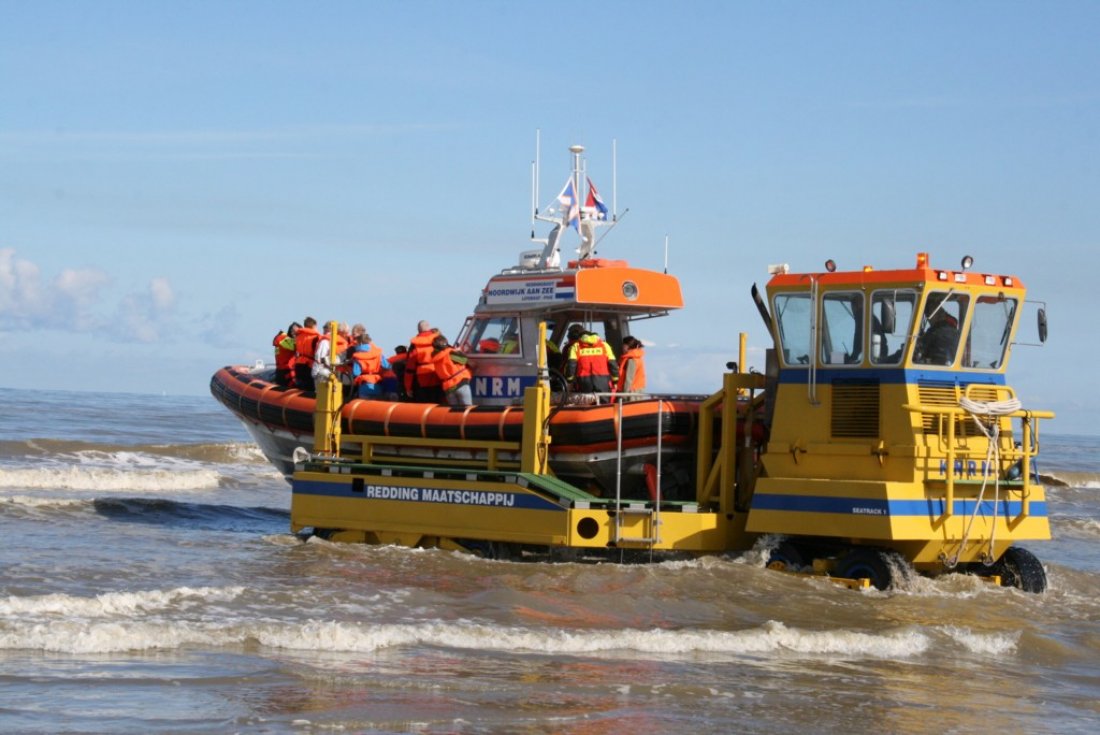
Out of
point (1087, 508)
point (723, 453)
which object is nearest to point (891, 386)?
point (723, 453)

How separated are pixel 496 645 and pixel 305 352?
240 inches

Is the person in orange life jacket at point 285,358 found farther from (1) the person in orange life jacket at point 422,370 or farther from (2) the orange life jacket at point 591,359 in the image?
(2) the orange life jacket at point 591,359

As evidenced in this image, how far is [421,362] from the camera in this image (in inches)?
520

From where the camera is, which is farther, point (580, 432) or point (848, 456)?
point (580, 432)

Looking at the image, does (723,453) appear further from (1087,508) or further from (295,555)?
(1087,508)

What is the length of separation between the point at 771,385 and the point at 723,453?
653 mm

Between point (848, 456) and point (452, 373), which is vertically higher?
point (452, 373)

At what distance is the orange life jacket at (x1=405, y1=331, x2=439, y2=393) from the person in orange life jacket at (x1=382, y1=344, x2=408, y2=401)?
0.26 m

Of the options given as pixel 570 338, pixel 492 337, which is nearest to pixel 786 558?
pixel 570 338

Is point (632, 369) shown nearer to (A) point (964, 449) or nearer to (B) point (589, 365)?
(B) point (589, 365)

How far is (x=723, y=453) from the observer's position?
1127 centimetres

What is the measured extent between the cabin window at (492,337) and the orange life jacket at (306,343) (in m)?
1.53

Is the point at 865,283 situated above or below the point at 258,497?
above

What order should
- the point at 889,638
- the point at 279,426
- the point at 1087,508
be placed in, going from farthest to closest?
the point at 1087,508, the point at 279,426, the point at 889,638
